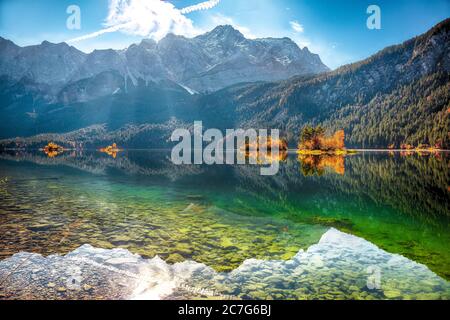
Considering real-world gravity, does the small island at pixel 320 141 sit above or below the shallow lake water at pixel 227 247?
above

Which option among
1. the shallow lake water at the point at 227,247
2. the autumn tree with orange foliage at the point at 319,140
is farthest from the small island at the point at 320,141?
the shallow lake water at the point at 227,247

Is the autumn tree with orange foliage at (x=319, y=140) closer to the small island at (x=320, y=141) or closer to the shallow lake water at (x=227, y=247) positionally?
the small island at (x=320, y=141)

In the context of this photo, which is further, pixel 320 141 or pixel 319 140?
pixel 320 141

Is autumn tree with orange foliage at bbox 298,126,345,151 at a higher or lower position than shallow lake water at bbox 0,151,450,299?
higher

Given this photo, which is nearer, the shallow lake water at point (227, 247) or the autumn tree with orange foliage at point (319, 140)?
the shallow lake water at point (227, 247)

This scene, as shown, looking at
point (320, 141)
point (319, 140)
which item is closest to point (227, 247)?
point (319, 140)

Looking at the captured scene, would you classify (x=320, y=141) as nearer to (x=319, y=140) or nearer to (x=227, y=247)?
(x=319, y=140)

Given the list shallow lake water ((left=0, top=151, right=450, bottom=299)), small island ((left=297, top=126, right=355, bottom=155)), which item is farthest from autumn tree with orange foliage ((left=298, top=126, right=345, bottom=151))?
shallow lake water ((left=0, top=151, right=450, bottom=299))

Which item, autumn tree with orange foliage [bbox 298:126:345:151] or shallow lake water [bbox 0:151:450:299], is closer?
shallow lake water [bbox 0:151:450:299]

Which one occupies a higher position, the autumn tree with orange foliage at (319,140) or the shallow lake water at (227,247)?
the autumn tree with orange foliage at (319,140)

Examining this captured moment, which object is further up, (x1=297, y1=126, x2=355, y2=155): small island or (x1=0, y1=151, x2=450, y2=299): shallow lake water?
(x1=297, y1=126, x2=355, y2=155): small island

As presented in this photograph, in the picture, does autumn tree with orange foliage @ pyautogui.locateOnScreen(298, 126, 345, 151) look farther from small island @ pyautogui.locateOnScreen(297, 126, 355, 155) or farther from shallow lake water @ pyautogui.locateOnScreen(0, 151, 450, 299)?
shallow lake water @ pyautogui.locateOnScreen(0, 151, 450, 299)

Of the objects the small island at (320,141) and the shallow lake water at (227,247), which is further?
the small island at (320,141)
